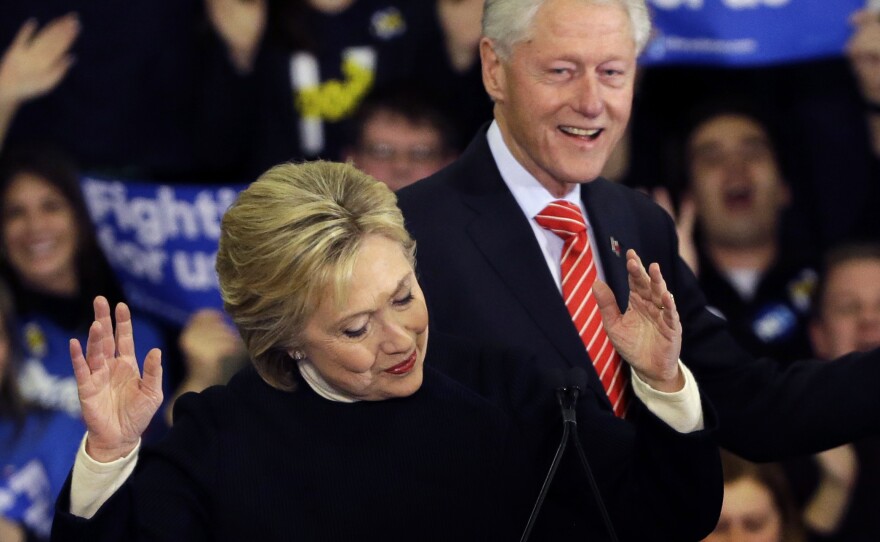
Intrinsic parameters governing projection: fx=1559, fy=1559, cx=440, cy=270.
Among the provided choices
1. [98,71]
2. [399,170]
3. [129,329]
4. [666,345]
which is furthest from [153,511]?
[98,71]

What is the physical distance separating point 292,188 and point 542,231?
0.58 metres

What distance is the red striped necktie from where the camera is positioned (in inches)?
90.4

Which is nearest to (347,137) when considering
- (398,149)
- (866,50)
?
(398,149)

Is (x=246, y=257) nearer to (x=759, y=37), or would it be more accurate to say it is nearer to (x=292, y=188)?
(x=292, y=188)

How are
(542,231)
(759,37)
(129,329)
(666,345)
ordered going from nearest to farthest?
1. (129,329)
2. (666,345)
3. (542,231)
4. (759,37)

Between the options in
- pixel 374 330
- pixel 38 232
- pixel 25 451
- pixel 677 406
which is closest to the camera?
pixel 374 330

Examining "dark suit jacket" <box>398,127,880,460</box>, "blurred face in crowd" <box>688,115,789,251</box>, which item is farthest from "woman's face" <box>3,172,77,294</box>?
"dark suit jacket" <box>398,127,880,460</box>

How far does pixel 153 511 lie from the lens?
186 cm

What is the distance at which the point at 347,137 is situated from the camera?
404 cm

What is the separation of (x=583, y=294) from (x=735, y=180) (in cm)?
186

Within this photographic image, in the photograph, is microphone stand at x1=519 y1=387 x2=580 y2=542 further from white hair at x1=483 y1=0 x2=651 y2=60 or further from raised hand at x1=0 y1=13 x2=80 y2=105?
raised hand at x1=0 y1=13 x2=80 y2=105

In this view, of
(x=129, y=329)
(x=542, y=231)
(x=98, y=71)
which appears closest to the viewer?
(x=129, y=329)

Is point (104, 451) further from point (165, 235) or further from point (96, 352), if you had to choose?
point (165, 235)

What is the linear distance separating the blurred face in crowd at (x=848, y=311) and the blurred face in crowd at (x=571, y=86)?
68.9 inches
